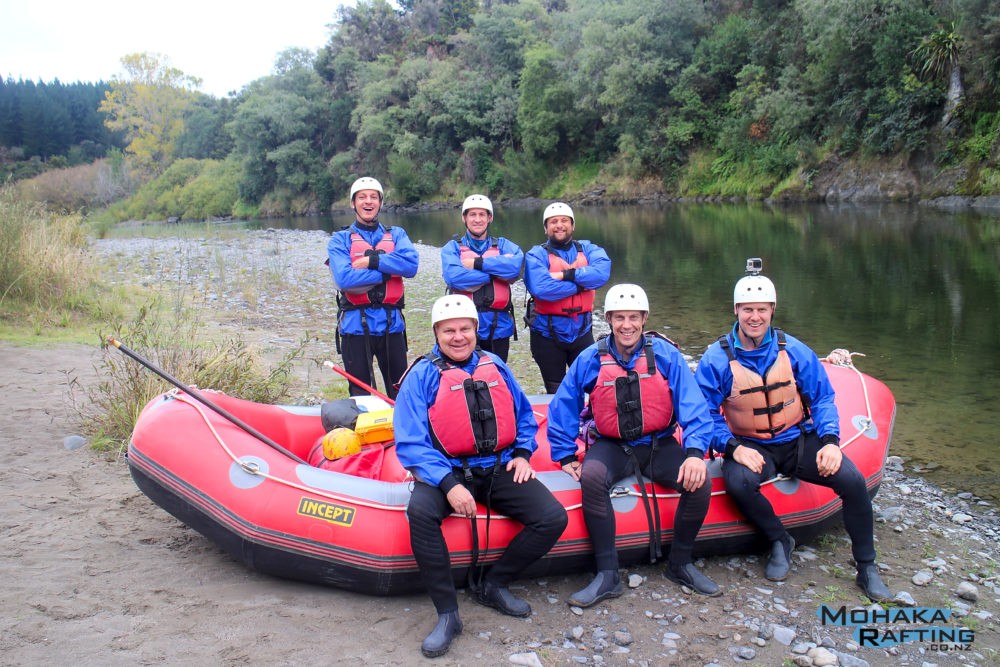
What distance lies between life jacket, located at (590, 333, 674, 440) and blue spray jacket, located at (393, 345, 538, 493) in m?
0.36

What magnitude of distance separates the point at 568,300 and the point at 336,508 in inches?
86.5

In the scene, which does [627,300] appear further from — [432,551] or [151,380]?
[151,380]

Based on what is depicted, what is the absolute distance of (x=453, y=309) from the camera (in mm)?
3320

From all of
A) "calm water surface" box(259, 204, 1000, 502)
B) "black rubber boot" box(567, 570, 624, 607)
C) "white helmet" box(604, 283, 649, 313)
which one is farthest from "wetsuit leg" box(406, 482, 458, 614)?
"calm water surface" box(259, 204, 1000, 502)

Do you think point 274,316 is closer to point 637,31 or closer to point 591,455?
point 591,455

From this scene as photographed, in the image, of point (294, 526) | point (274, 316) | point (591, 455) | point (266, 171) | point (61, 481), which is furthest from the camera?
point (266, 171)

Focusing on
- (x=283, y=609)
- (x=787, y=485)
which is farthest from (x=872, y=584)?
(x=283, y=609)

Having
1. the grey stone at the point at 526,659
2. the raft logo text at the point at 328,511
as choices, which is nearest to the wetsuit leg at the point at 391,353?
the raft logo text at the point at 328,511

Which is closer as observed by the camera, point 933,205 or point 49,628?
point 49,628

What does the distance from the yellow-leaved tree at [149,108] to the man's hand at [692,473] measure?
61.2 metres

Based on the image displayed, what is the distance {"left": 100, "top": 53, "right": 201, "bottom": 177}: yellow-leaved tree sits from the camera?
57156mm

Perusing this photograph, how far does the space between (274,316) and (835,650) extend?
27.0ft

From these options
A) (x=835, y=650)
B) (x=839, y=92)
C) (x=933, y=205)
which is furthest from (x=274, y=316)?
(x=839, y=92)

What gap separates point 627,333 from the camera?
3477 millimetres
